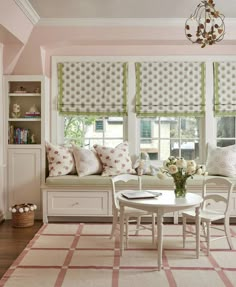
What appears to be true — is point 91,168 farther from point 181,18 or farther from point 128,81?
point 181,18

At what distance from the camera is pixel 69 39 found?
5.60m

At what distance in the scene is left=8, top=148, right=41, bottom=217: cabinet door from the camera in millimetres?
5770

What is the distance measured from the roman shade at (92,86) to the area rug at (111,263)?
2.05 metres

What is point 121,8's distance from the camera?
5.02 metres

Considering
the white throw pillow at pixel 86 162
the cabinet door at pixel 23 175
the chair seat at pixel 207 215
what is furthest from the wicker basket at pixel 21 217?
the chair seat at pixel 207 215

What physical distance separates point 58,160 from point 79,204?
685 millimetres

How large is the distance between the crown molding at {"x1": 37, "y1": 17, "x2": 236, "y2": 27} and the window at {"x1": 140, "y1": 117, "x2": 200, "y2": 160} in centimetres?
148

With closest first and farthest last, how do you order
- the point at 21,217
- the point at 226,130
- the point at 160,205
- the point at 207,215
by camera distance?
the point at 160,205 → the point at 207,215 → the point at 21,217 → the point at 226,130

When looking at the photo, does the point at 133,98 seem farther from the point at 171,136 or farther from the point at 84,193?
the point at 84,193

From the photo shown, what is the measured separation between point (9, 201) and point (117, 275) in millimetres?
2731

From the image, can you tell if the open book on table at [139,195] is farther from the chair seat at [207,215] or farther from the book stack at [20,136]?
the book stack at [20,136]

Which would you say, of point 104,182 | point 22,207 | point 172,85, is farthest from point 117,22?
point 22,207

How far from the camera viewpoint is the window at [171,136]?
6328 mm

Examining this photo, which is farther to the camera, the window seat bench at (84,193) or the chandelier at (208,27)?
the window seat bench at (84,193)
